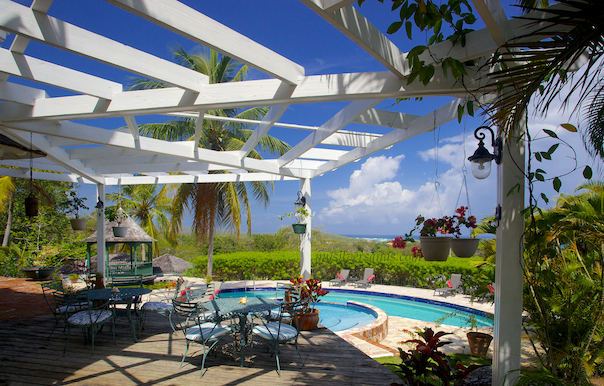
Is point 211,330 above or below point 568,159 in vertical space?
below

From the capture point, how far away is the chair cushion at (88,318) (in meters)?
4.56

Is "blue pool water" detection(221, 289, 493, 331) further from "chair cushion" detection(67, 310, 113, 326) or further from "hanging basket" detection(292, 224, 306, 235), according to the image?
"chair cushion" detection(67, 310, 113, 326)

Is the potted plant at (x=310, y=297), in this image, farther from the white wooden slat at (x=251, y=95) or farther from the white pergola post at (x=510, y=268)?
the white wooden slat at (x=251, y=95)

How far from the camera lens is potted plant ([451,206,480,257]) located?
3.10 metres

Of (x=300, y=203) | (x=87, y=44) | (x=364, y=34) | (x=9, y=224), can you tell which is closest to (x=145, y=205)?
(x=9, y=224)

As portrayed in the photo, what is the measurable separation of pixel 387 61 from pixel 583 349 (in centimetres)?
369

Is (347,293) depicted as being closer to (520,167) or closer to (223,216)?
(223,216)

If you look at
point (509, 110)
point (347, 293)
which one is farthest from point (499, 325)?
point (347, 293)

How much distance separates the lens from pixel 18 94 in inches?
138

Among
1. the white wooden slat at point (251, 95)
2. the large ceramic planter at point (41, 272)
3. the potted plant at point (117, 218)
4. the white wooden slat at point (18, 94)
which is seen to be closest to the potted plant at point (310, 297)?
the white wooden slat at point (251, 95)

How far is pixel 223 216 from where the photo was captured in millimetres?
13656

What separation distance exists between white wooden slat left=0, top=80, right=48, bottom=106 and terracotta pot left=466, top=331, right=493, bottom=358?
6.97 metres

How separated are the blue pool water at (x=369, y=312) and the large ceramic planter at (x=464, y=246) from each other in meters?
5.36

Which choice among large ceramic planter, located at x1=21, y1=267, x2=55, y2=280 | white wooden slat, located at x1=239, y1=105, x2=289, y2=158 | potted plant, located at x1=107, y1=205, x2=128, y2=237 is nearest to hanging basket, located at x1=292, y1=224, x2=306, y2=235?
white wooden slat, located at x1=239, y1=105, x2=289, y2=158
